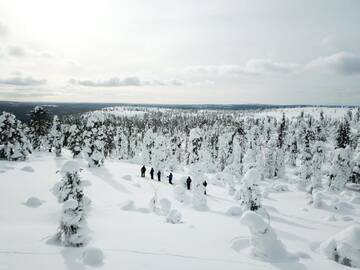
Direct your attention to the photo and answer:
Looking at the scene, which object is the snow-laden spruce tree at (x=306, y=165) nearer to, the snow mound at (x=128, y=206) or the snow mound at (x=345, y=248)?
the snow mound at (x=128, y=206)

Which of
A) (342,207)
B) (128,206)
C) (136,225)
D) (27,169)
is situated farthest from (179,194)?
(342,207)

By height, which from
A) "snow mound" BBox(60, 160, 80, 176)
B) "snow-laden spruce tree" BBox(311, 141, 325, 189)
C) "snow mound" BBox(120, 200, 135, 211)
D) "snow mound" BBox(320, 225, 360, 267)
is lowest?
"snow-laden spruce tree" BBox(311, 141, 325, 189)

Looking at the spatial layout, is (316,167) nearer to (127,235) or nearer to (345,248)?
(345,248)

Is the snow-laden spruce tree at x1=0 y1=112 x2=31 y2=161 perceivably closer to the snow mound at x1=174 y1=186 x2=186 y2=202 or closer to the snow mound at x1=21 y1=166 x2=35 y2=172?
the snow mound at x1=21 y1=166 x2=35 y2=172

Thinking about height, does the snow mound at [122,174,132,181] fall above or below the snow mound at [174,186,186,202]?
above

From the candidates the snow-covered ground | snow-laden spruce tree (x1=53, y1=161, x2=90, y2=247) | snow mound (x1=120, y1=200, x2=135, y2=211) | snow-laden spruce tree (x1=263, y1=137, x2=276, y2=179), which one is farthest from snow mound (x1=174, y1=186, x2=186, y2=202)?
snow-laden spruce tree (x1=263, y1=137, x2=276, y2=179)

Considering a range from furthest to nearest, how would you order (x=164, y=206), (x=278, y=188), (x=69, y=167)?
(x=278, y=188) → (x=164, y=206) → (x=69, y=167)
